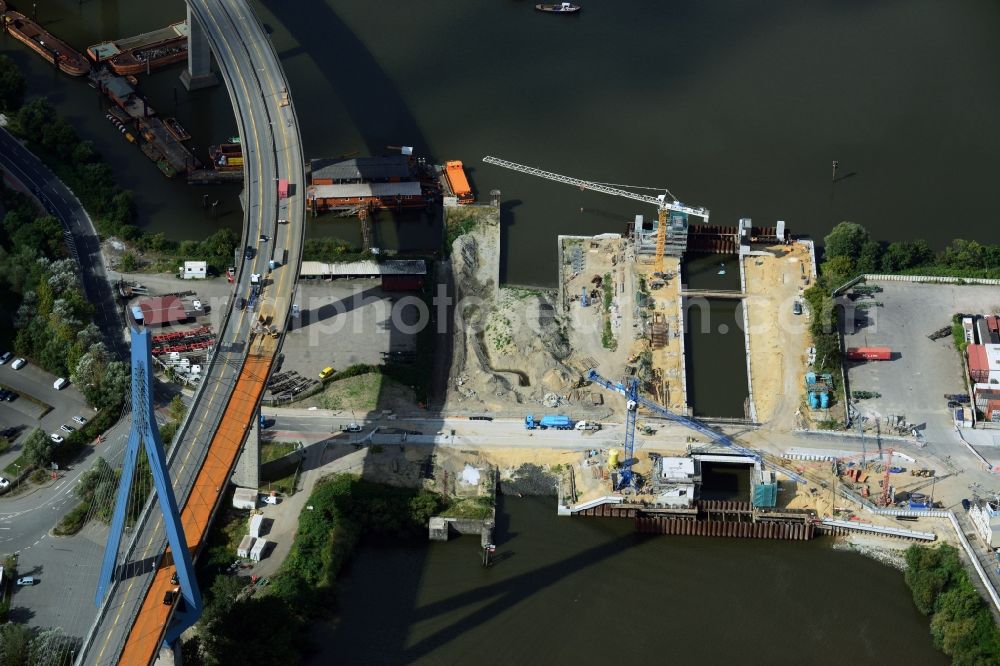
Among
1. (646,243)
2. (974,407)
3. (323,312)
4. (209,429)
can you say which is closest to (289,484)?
(209,429)

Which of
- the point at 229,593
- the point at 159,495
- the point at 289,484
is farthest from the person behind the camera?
the point at 289,484

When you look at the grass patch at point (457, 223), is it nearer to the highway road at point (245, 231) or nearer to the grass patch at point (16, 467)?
the highway road at point (245, 231)

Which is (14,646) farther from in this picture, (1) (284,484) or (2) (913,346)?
(2) (913,346)

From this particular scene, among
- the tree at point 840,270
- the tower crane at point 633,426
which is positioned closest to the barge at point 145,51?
the tower crane at point 633,426

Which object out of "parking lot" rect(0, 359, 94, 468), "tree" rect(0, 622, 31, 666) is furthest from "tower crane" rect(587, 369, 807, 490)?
"tree" rect(0, 622, 31, 666)

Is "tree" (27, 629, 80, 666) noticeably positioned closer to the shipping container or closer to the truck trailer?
the truck trailer

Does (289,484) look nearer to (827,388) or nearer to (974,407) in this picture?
(827,388)
